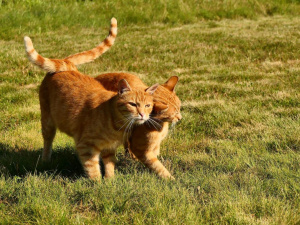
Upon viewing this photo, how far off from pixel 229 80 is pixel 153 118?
3685mm

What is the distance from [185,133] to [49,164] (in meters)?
1.54

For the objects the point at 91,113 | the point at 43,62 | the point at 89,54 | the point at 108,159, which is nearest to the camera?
the point at 91,113

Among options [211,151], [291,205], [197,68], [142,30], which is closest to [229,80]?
[197,68]

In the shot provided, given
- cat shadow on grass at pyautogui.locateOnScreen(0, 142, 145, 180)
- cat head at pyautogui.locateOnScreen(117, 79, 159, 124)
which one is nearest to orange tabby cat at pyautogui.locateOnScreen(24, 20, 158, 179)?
cat head at pyautogui.locateOnScreen(117, 79, 159, 124)

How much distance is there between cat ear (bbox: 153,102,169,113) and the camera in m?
3.16

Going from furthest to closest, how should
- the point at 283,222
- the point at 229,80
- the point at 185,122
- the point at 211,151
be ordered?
the point at 229,80 → the point at 185,122 → the point at 211,151 → the point at 283,222

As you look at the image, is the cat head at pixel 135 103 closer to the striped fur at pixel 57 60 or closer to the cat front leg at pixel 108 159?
the cat front leg at pixel 108 159

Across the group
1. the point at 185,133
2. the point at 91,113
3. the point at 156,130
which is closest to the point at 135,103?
the point at 156,130

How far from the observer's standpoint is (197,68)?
767 centimetres

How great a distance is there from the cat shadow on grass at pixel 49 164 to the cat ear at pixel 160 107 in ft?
1.90

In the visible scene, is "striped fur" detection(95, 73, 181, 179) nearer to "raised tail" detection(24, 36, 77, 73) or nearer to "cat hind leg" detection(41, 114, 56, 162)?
"cat hind leg" detection(41, 114, 56, 162)

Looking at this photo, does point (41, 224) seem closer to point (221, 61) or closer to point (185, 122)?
point (185, 122)

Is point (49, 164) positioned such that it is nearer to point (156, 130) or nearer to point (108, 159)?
point (108, 159)

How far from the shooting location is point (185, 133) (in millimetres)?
4426
